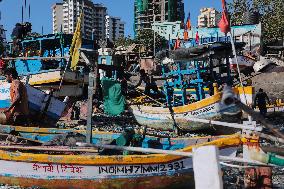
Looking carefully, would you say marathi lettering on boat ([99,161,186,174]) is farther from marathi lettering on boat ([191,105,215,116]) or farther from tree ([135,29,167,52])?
tree ([135,29,167,52])

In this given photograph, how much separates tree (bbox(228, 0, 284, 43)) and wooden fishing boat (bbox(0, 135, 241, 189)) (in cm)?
3355

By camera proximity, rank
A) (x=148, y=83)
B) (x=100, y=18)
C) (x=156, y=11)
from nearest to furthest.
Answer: (x=148, y=83)
(x=156, y=11)
(x=100, y=18)

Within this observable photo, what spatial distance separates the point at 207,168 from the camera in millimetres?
3959

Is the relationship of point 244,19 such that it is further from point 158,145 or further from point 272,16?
point 158,145

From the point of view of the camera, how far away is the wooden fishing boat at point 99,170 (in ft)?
25.1

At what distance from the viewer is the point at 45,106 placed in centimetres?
1340

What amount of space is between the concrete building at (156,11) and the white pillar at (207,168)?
258ft

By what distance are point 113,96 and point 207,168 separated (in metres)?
10.3

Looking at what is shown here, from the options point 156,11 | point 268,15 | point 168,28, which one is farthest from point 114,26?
point 268,15

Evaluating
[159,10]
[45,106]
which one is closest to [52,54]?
[45,106]

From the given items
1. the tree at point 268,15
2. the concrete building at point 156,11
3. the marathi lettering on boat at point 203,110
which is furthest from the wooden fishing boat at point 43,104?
the concrete building at point 156,11

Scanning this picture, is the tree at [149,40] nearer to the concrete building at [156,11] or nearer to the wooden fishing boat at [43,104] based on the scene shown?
the concrete building at [156,11]

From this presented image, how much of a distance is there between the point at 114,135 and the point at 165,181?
8.40 feet

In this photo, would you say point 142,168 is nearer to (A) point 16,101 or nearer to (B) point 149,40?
(A) point 16,101
